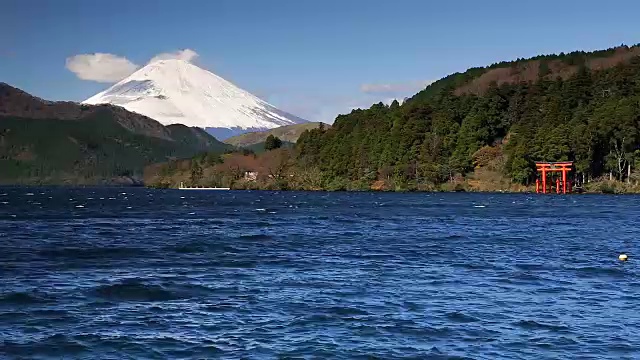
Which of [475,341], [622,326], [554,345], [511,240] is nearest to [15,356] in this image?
[475,341]

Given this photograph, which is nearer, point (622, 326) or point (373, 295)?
point (622, 326)

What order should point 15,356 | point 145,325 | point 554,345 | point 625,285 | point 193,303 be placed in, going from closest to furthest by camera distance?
point 15,356
point 554,345
point 145,325
point 193,303
point 625,285

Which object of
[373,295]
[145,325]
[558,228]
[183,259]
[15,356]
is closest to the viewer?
[15,356]

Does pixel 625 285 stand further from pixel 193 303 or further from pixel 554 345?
pixel 193 303

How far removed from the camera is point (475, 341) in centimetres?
2627

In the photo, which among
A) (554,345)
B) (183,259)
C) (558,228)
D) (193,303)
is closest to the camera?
(554,345)

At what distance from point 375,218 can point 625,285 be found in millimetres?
64209

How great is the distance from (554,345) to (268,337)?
367 inches

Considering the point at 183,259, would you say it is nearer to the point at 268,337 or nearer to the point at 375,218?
the point at 268,337

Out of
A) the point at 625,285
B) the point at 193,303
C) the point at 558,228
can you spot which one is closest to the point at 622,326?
the point at 625,285

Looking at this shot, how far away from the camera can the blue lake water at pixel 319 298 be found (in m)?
25.6

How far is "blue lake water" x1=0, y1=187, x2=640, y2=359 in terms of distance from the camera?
1007 inches

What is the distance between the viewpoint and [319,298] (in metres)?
34.3

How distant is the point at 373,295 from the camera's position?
116 ft
